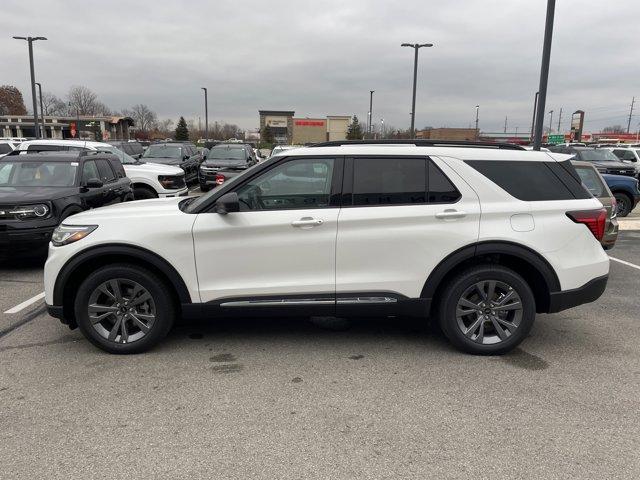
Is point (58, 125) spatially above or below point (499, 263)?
above

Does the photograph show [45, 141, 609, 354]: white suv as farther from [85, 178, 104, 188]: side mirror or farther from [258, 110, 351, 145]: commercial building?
[258, 110, 351, 145]: commercial building

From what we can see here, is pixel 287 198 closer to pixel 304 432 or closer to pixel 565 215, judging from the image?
pixel 304 432

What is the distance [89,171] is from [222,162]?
9659 mm

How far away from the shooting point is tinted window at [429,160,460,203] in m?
4.15

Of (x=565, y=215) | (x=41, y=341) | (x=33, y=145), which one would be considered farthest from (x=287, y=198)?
(x=33, y=145)

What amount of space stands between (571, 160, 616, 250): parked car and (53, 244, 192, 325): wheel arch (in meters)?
5.76

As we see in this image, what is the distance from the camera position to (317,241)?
4.04 metres

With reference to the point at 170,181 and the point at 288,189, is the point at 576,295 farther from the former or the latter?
the point at 170,181

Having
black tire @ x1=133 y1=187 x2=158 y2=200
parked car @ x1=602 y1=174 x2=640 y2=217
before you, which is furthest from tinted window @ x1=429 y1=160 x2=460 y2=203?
parked car @ x1=602 y1=174 x2=640 y2=217

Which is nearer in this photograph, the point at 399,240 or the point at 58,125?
the point at 399,240

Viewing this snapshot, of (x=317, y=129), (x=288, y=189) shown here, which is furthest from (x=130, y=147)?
(x=317, y=129)

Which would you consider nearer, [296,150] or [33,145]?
[296,150]

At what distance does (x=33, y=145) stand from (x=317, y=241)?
1258 centimetres

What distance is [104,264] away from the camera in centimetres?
420
